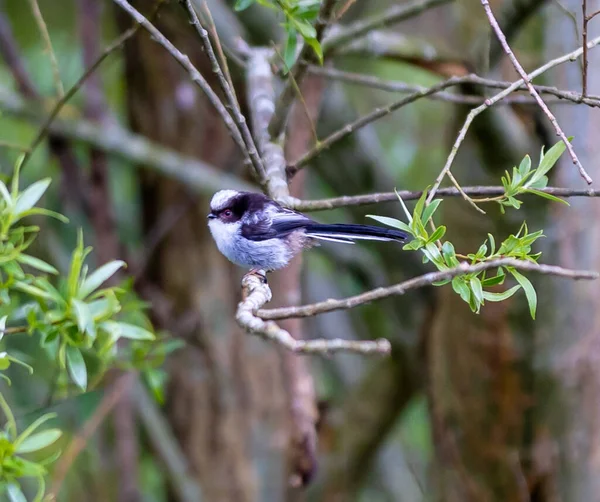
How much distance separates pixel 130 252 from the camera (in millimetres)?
5219

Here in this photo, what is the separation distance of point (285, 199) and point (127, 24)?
3.03m

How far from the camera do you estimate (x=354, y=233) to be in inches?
92.3

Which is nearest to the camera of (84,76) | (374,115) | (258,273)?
(374,115)

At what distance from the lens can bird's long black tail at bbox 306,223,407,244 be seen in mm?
2225

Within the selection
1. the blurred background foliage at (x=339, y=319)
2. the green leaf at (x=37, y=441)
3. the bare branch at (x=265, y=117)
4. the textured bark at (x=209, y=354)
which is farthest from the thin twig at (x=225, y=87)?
the textured bark at (x=209, y=354)

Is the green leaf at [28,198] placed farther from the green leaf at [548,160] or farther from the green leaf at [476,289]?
the green leaf at [548,160]

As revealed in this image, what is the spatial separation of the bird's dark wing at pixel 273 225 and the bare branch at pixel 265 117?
0.37m

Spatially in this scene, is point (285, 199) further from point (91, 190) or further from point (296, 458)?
point (91, 190)

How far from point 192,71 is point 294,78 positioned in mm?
362

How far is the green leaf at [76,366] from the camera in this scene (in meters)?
1.77

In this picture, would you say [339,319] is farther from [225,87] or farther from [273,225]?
[225,87]

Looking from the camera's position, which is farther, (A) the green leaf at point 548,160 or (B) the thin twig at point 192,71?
(B) the thin twig at point 192,71

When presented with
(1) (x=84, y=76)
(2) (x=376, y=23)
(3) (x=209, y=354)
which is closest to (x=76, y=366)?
(1) (x=84, y=76)

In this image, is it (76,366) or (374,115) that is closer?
(76,366)
